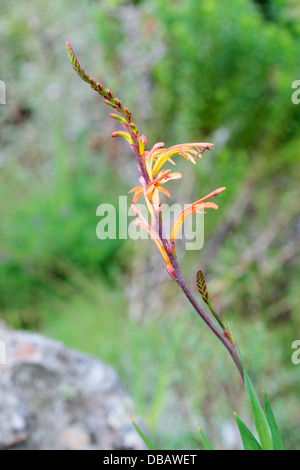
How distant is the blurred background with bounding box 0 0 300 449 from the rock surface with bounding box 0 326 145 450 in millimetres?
197

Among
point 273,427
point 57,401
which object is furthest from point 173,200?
point 273,427

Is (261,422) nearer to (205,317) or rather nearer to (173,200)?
(205,317)

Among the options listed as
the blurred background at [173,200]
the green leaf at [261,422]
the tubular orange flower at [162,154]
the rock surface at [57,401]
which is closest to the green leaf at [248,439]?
the green leaf at [261,422]

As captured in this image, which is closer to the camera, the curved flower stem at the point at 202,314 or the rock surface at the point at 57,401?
the curved flower stem at the point at 202,314

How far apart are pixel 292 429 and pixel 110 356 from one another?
513 mm

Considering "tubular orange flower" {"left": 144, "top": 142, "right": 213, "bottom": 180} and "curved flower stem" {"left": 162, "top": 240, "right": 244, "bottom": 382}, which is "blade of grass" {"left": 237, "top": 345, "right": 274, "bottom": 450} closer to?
"curved flower stem" {"left": 162, "top": 240, "right": 244, "bottom": 382}

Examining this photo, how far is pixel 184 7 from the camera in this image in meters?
1.41

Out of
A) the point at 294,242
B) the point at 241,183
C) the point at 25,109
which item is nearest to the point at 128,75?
the point at 241,183

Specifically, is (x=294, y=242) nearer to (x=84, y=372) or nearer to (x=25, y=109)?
(x=84, y=372)

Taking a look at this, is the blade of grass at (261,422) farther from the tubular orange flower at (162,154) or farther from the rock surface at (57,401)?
the rock surface at (57,401)

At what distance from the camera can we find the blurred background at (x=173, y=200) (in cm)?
123

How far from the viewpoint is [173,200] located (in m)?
1.73

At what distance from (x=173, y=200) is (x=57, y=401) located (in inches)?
39.4

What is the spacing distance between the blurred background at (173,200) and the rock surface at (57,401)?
0.20 metres
